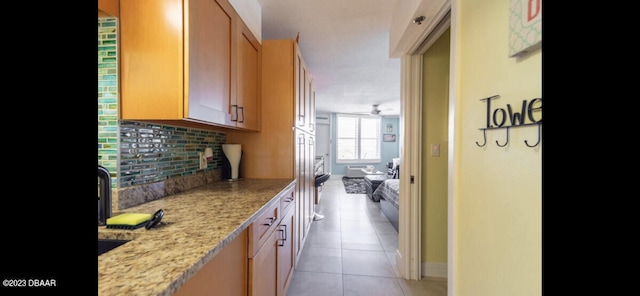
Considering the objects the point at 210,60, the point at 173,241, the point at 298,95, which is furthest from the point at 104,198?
the point at 298,95

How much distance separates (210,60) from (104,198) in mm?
760

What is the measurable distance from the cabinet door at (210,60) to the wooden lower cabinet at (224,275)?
0.61m

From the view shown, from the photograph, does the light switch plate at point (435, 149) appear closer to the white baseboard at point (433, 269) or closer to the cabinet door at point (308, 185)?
the white baseboard at point (433, 269)

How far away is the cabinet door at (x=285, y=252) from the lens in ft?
4.85

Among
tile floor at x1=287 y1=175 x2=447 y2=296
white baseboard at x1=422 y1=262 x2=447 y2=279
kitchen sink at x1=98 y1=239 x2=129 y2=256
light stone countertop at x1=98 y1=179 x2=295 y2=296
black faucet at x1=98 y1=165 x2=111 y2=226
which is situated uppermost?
black faucet at x1=98 y1=165 x2=111 y2=226

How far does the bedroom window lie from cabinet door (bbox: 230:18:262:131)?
632cm

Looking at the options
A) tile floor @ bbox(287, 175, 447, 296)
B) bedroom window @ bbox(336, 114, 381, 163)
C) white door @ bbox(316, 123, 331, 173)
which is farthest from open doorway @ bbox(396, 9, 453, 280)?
bedroom window @ bbox(336, 114, 381, 163)

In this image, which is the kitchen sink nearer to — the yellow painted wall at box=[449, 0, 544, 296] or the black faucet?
the black faucet

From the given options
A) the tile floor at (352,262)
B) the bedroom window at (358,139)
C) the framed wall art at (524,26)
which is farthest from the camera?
the bedroom window at (358,139)

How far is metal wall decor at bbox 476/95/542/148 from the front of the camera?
627 millimetres

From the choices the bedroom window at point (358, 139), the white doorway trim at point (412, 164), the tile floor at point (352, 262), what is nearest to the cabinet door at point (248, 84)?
the white doorway trim at point (412, 164)
